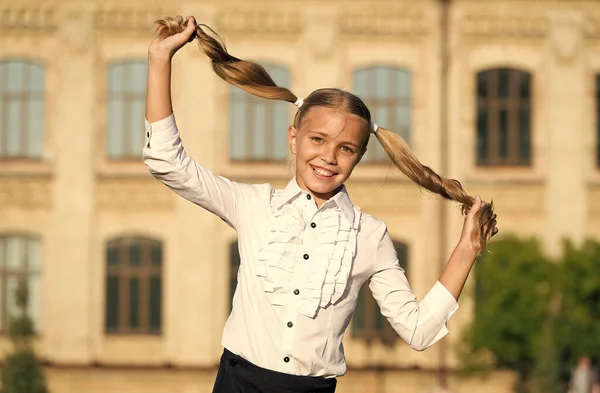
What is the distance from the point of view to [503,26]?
25.5 metres

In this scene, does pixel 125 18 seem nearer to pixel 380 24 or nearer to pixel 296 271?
pixel 380 24

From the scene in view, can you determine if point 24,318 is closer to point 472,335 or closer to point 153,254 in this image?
point 153,254

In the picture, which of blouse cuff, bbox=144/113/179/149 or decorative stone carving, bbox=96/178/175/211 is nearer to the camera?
blouse cuff, bbox=144/113/179/149

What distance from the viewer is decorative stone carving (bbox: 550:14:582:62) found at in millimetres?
25516

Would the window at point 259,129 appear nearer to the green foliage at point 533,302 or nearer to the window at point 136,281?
the window at point 136,281

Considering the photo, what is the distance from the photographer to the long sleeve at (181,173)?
13.0 feet

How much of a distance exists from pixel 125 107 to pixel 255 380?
21.8 metres

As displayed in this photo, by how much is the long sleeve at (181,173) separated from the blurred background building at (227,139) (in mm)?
20969

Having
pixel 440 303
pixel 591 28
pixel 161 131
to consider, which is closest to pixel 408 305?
pixel 440 303

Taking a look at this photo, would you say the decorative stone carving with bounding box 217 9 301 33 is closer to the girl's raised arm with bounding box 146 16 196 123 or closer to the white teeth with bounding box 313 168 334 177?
the white teeth with bounding box 313 168 334 177

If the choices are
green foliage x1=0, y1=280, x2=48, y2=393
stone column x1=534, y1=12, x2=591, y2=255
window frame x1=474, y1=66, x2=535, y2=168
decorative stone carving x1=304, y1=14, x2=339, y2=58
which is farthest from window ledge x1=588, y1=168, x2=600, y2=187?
green foliage x1=0, y1=280, x2=48, y2=393

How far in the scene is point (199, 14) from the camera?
2566 centimetres

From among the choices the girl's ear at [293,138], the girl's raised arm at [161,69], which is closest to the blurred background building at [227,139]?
the girl's ear at [293,138]

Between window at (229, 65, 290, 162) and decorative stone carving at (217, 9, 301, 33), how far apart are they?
2.40ft
